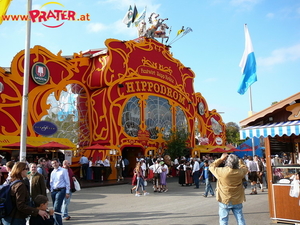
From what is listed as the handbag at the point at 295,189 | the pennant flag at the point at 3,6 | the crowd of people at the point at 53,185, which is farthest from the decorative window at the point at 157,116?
the handbag at the point at 295,189

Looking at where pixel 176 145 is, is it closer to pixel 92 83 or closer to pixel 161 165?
pixel 92 83

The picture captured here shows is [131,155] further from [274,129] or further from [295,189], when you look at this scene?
[295,189]

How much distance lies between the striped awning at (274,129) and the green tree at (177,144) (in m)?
18.0

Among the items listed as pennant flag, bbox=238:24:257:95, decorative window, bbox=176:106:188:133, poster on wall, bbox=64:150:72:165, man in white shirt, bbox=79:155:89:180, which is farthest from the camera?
decorative window, bbox=176:106:188:133

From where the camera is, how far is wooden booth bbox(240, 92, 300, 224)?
7.98 meters

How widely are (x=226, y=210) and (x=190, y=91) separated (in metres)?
27.3

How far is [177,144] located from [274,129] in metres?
18.8

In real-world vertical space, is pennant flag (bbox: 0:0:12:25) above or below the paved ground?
above

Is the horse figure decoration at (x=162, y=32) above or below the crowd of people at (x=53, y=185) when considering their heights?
above

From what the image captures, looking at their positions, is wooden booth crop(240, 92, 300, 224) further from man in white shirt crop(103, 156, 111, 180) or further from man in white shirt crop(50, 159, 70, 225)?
man in white shirt crop(103, 156, 111, 180)

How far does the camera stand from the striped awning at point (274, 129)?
8.06 metres

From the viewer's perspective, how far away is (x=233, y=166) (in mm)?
5871

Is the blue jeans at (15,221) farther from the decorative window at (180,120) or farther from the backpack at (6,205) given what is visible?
the decorative window at (180,120)

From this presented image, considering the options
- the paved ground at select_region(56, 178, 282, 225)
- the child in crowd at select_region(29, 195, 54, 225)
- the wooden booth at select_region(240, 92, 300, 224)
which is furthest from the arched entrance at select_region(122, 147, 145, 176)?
the child in crowd at select_region(29, 195, 54, 225)
